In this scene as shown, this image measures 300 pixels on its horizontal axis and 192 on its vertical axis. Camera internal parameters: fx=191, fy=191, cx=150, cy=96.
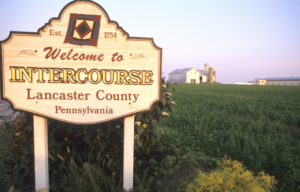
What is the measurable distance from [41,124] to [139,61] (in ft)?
5.29

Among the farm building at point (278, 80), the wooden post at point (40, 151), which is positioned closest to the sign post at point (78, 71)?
the wooden post at point (40, 151)

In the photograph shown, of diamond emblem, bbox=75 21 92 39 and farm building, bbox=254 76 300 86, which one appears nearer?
diamond emblem, bbox=75 21 92 39

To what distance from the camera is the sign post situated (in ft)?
8.33

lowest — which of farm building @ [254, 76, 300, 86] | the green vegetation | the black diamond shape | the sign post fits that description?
the green vegetation

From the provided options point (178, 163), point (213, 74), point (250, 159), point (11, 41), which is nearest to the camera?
point (11, 41)

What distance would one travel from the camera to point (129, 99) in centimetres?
268

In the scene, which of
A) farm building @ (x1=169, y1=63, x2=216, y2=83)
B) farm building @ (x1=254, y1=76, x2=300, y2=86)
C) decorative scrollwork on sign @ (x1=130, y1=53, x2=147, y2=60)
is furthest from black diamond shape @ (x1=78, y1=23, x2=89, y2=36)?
farm building @ (x1=254, y1=76, x2=300, y2=86)

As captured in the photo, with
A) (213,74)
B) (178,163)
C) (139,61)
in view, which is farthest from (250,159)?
(213,74)

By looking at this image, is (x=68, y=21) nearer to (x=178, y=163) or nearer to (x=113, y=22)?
(x=113, y=22)

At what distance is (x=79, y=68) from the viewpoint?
2586 mm

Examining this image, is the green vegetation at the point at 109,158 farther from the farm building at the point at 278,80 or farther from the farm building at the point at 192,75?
the farm building at the point at 278,80

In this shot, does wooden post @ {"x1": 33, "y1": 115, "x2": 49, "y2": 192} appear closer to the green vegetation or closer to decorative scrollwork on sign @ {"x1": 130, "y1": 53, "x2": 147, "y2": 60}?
the green vegetation

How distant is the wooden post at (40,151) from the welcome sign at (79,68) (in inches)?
6.3

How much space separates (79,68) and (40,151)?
1.26 m
